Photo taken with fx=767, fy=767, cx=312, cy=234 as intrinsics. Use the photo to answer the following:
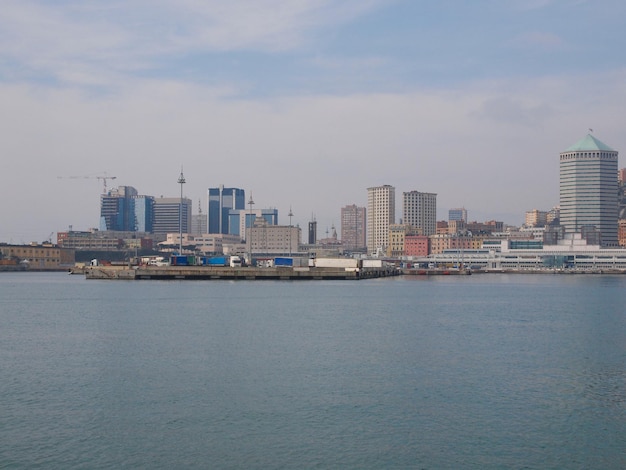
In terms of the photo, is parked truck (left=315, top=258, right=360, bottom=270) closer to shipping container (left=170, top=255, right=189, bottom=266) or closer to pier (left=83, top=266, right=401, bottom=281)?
pier (left=83, top=266, right=401, bottom=281)

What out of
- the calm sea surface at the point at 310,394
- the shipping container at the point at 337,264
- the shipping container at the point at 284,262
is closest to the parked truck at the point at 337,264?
the shipping container at the point at 337,264

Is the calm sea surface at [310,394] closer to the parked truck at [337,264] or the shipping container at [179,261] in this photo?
the shipping container at [179,261]

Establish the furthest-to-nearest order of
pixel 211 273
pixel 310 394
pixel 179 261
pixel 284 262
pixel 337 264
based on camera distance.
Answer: pixel 284 262, pixel 337 264, pixel 179 261, pixel 211 273, pixel 310 394

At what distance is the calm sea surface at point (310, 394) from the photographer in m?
23.6

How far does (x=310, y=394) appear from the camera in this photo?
31.0 meters

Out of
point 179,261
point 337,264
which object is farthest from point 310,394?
point 337,264

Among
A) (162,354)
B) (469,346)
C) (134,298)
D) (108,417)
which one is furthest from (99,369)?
(134,298)

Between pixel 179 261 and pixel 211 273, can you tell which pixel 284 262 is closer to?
pixel 179 261

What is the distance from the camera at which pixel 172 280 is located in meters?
140

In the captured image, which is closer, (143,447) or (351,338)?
(143,447)

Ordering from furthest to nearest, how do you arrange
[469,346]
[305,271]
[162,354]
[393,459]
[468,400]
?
[305,271] < [469,346] < [162,354] < [468,400] < [393,459]

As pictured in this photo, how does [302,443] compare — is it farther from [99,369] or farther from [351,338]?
[351,338]

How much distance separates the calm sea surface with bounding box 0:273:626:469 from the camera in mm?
23641

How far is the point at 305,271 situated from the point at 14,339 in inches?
4116
